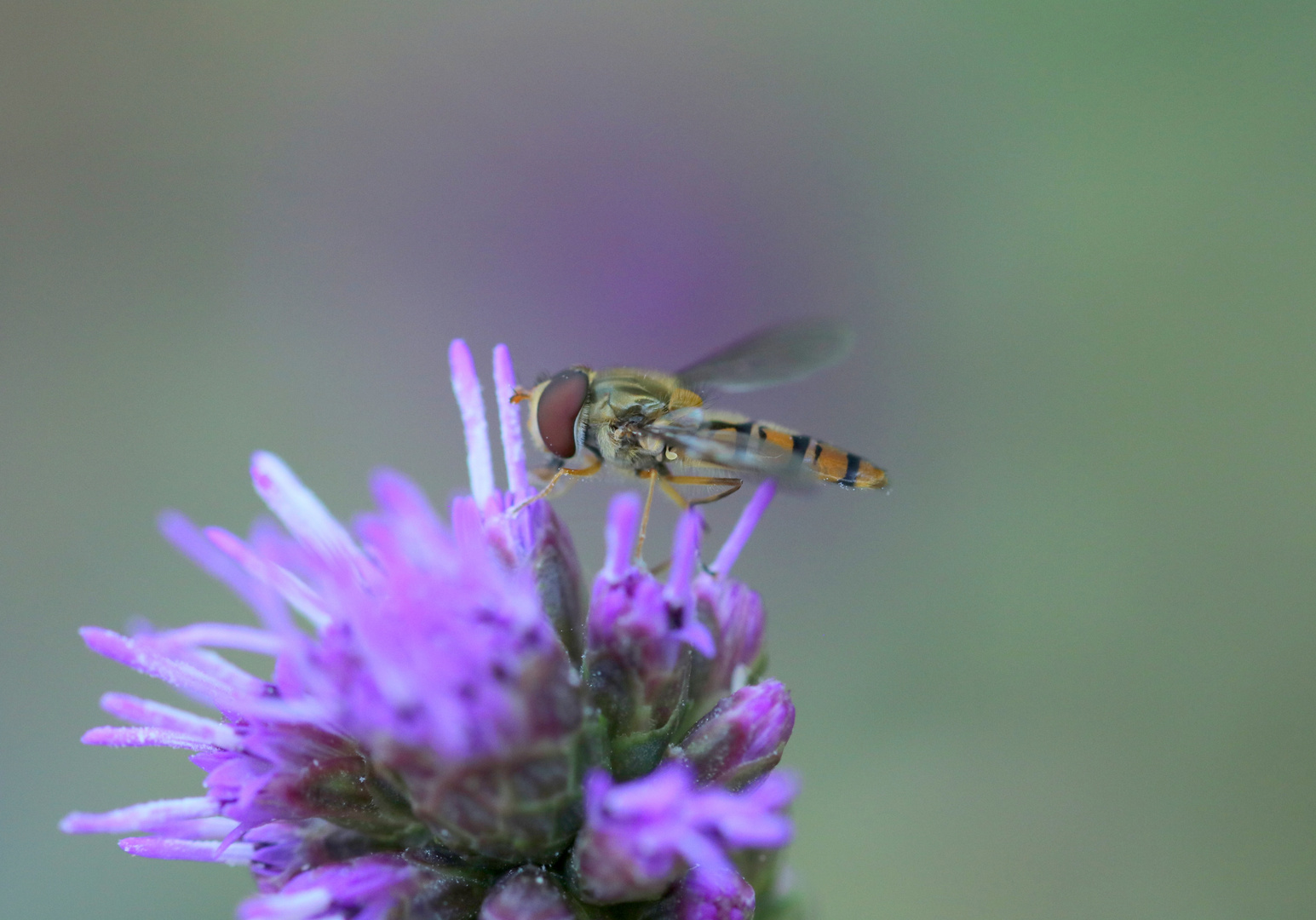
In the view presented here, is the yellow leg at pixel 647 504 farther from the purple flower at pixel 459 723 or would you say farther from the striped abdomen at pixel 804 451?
the purple flower at pixel 459 723

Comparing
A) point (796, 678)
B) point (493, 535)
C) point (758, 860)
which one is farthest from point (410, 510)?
point (796, 678)

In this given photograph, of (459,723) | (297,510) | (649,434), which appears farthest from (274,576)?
(649,434)

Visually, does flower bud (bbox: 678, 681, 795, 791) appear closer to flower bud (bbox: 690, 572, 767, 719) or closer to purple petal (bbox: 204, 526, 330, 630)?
flower bud (bbox: 690, 572, 767, 719)

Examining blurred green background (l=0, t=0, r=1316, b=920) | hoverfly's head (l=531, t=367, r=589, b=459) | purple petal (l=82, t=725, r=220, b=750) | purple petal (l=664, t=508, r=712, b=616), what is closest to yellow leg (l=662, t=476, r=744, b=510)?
hoverfly's head (l=531, t=367, r=589, b=459)

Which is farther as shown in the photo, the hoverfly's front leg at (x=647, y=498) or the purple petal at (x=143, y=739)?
the hoverfly's front leg at (x=647, y=498)

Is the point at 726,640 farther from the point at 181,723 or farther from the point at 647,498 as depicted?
the point at 181,723

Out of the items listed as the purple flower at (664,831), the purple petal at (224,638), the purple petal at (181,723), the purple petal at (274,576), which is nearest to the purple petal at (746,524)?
the purple flower at (664,831)
